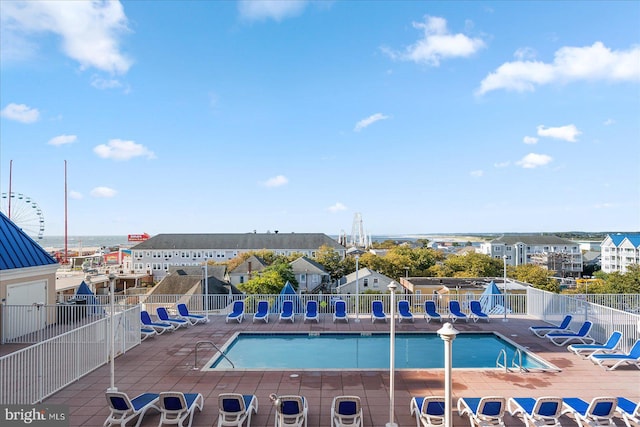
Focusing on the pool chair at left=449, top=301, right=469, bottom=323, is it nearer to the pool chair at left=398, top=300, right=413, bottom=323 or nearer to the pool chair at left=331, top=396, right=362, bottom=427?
the pool chair at left=398, top=300, right=413, bottom=323

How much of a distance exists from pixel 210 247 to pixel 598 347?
80420mm

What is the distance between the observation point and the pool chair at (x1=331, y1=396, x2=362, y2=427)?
255 inches

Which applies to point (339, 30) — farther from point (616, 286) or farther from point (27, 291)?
point (616, 286)

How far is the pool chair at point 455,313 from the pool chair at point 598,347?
433 cm

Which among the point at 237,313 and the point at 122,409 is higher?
the point at 122,409

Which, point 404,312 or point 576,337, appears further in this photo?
point 404,312

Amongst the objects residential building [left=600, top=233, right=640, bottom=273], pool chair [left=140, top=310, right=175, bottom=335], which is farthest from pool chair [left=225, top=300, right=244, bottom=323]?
residential building [left=600, top=233, right=640, bottom=273]

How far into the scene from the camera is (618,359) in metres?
9.78

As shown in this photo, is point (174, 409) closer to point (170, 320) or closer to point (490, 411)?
point (490, 411)

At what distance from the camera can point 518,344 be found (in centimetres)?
1197

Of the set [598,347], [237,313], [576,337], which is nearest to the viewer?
[598,347]

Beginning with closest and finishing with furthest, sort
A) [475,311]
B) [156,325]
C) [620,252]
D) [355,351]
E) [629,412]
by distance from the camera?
[629,412]
[355,351]
[156,325]
[475,311]
[620,252]

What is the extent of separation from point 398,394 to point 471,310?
812cm

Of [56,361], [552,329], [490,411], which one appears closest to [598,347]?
[552,329]
